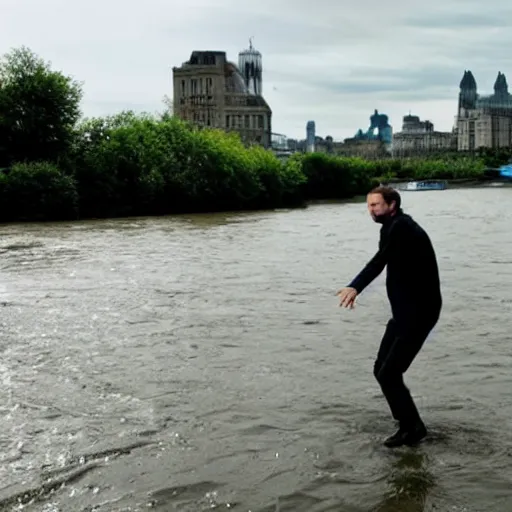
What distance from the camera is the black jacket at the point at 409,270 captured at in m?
8.46

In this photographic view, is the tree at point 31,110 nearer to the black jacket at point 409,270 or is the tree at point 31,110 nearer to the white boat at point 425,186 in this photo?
the black jacket at point 409,270

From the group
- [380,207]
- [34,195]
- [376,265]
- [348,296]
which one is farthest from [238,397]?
[34,195]

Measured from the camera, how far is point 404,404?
8.84m

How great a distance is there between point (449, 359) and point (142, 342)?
5.32 metres

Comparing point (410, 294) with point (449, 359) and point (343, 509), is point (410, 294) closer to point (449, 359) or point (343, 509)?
point (343, 509)

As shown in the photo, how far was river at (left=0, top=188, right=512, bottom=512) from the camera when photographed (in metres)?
8.02

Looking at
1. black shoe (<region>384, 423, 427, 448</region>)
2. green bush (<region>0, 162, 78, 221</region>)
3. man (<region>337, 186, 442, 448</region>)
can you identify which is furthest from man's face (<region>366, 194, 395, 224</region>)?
green bush (<region>0, 162, 78, 221</region>)

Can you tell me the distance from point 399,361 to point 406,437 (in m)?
0.94

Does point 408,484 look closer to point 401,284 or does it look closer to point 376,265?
point 401,284

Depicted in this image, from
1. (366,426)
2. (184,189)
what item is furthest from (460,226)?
(366,426)

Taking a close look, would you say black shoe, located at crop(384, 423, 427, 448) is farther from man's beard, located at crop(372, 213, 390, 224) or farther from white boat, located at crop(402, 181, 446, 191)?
white boat, located at crop(402, 181, 446, 191)

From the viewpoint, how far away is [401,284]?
852 cm

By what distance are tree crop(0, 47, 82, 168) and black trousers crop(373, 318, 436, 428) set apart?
194 ft

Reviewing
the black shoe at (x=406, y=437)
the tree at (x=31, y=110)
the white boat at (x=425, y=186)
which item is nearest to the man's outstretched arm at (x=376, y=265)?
the black shoe at (x=406, y=437)
